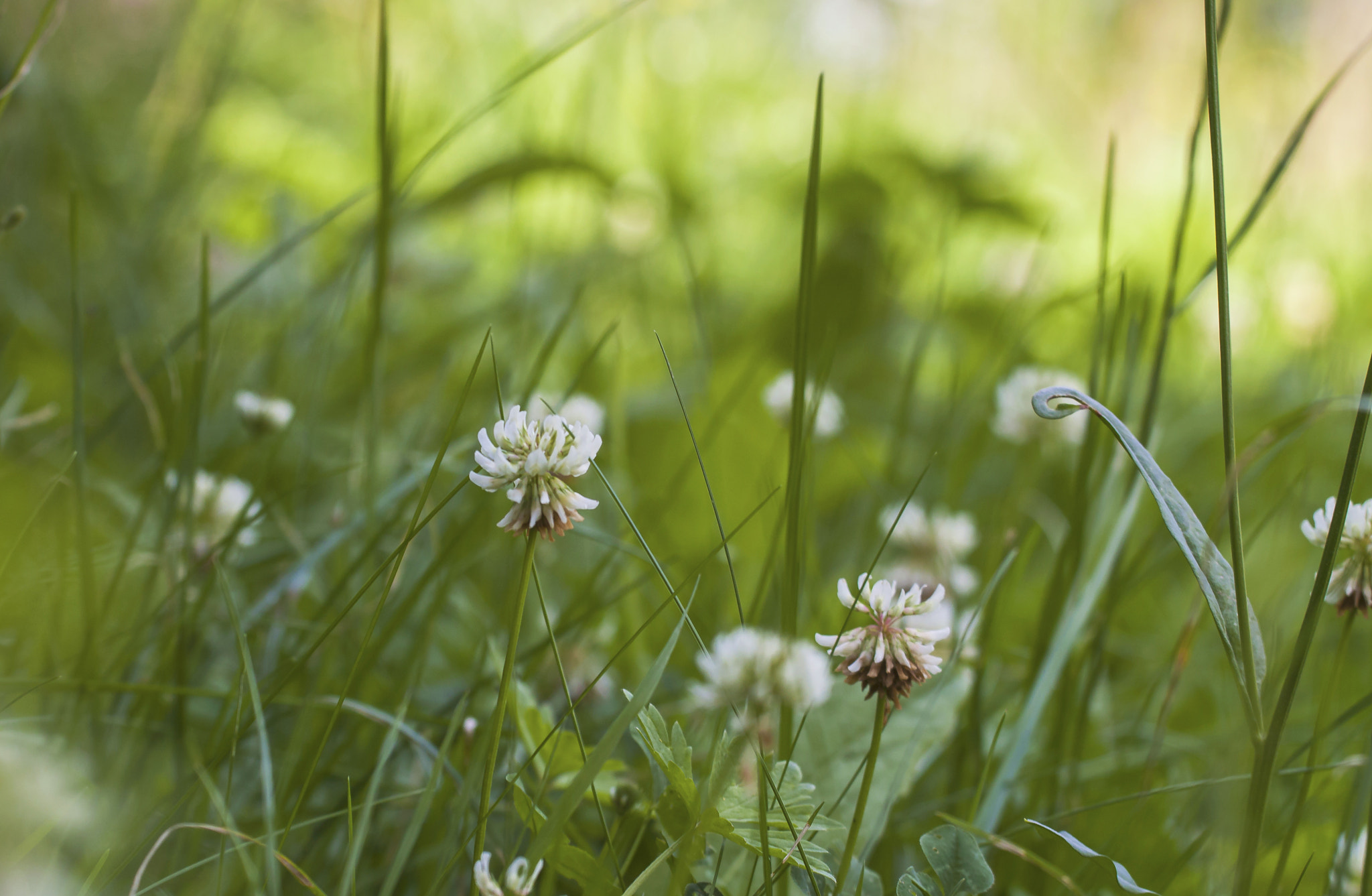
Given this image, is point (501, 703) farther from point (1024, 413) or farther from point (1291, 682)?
point (1024, 413)

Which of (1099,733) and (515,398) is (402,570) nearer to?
(515,398)

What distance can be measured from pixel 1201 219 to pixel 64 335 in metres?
2.18

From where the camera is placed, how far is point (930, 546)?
777 millimetres

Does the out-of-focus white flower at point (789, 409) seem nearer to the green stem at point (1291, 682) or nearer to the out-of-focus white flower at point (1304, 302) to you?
the green stem at point (1291, 682)

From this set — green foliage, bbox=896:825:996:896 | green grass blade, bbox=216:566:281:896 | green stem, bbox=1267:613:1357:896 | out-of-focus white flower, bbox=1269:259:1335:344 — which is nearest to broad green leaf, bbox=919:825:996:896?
green foliage, bbox=896:825:996:896

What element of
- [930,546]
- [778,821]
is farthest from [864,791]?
[930,546]

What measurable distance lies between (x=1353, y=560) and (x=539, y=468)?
352mm

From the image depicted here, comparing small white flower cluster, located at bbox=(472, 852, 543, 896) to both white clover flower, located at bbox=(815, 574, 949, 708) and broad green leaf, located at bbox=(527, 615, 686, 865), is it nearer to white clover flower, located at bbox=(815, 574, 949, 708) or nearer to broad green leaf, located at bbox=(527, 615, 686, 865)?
broad green leaf, located at bbox=(527, 615, 686, 865)

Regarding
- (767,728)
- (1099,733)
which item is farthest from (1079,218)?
(767,728)

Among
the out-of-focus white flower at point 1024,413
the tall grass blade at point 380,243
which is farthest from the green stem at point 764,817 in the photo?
the out-of-focus white flower at point 1024,413

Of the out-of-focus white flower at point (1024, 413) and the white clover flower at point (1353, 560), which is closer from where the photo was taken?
the white clover flower at point (1353, 560)

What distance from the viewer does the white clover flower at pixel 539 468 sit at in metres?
0.35

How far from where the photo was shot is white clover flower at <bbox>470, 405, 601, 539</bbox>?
13.7 inches

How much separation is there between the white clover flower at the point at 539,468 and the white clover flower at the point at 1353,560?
0.31m
